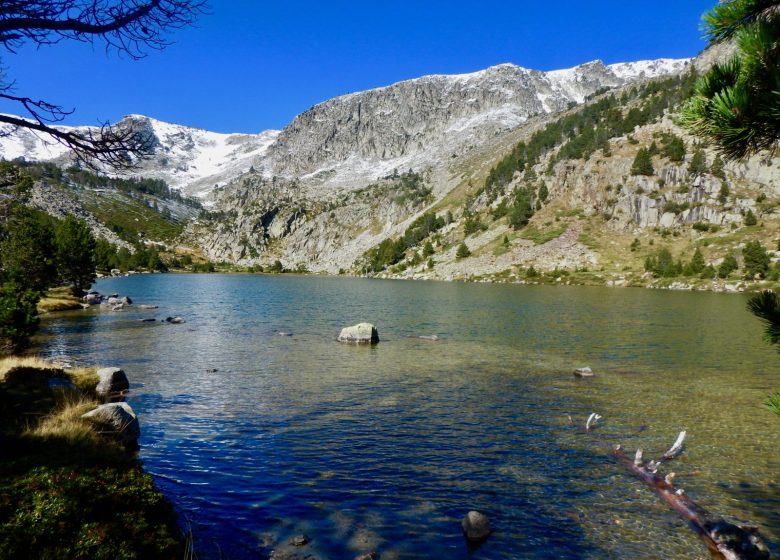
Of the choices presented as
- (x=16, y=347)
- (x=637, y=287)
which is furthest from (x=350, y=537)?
(x=637, y=287)

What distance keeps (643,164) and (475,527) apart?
196483 millimetres

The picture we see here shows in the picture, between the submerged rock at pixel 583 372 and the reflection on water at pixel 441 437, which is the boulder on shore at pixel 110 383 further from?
the submerged rock at pixel 583 372

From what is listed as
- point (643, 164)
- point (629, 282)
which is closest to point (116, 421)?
point (629, 282)

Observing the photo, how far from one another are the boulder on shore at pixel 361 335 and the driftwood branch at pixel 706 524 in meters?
28.9

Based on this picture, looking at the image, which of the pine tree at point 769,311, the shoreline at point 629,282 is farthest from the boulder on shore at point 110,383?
the shoreline at point 629,282

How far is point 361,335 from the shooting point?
44.1 m

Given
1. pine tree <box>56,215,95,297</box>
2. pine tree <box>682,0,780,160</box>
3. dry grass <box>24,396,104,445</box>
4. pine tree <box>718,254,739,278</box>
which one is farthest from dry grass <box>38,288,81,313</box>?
pine tree <box>718,254,739,278</box>

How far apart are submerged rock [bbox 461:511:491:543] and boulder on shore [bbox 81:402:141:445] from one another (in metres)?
13.3

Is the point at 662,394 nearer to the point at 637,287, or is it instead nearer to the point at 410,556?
the point at 410,556

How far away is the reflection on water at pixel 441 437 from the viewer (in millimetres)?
12586

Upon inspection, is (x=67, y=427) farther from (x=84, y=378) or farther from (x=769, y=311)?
(x=769, y=311)

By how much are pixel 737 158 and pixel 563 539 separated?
10285 mm

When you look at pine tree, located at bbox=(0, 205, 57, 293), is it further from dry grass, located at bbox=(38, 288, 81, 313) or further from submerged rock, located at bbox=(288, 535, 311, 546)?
submerged rock, located at bbox=(288, 535, 311, 546)

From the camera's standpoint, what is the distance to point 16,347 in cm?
3272
